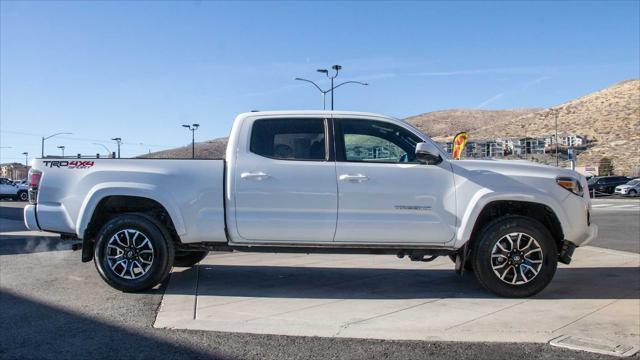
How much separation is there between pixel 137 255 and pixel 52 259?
3197mm

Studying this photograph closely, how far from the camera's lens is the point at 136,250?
20.9ft

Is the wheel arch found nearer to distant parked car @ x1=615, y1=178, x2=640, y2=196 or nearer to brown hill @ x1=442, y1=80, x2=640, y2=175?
distant parked car @ x1=615, y1=178, x2=640, y2=196

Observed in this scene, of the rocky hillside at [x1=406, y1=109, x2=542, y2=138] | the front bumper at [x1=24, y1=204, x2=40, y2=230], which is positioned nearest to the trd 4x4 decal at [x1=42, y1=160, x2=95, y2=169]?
the front bumper at [x1=24, y1=204, x2=40, y2=230]

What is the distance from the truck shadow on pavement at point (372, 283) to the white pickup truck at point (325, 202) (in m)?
0.47

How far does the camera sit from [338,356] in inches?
172

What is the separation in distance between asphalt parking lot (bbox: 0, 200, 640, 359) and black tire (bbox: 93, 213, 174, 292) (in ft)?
0.52

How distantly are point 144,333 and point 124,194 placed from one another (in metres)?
1.96

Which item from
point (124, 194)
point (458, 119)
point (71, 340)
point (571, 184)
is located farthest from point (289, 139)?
point (458, 119)

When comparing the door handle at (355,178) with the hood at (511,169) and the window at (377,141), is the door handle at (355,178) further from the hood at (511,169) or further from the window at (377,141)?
the hood at (511,169)

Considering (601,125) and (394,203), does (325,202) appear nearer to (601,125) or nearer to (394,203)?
(394,203)

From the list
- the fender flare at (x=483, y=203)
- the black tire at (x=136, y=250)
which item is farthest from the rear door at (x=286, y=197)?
the fender flare at (x=483, y=203)

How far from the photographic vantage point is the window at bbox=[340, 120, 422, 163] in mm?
6391

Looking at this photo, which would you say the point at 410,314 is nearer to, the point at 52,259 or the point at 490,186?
the point at 490,186

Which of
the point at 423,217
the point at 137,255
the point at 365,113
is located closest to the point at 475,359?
the point at 423,217
